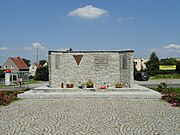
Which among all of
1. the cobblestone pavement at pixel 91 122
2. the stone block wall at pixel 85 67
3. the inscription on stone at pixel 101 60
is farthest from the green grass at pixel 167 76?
the cobblestone pavement at pixel 91 122

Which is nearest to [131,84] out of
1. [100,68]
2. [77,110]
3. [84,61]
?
[100,68]

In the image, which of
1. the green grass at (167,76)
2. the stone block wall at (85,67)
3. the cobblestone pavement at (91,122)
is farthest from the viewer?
the green grass at (167,76)

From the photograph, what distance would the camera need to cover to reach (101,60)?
2208 cm

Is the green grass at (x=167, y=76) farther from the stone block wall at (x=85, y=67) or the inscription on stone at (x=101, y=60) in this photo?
the inscription on stone at (x=101, y=60)

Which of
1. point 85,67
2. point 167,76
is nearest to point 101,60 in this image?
point 85,67

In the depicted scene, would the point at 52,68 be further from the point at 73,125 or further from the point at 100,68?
the point at 73,125

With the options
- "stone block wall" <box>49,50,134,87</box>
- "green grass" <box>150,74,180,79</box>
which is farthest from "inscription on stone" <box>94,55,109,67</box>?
"green grass" <box>150,74,180,79</box>

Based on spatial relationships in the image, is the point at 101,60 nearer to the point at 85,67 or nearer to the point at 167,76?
the point at 85,67

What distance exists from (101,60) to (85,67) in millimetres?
1557

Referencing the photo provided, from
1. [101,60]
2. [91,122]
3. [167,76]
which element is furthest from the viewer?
[167,76]

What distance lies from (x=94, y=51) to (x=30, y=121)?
13.3 meters

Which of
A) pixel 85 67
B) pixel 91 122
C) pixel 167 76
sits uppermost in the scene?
pixel 85 67

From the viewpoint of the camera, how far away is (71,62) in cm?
2214

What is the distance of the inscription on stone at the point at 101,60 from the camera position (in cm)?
2202
